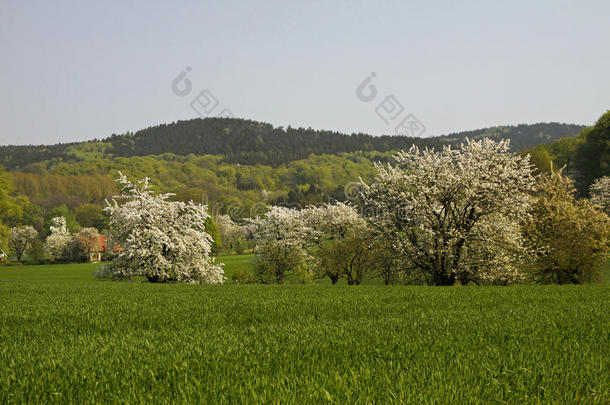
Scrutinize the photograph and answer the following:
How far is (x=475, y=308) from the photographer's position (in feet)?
31.8

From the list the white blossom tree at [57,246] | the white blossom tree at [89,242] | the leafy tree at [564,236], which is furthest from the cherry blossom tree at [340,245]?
the white blossom tree at [57,246]

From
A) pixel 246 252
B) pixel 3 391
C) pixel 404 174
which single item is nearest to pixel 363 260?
pixel 404 174

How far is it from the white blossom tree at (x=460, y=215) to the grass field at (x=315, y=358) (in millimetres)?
17421

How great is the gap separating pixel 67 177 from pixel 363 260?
17623 centimetres

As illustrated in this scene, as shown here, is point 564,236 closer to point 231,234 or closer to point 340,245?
point 340,245

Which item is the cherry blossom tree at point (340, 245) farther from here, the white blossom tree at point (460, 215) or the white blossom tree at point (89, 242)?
the white blossom tree at point (89, 242)

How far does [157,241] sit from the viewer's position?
33438 millimetres

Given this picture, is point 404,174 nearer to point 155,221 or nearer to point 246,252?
point 155,221

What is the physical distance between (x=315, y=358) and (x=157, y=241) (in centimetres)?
3044

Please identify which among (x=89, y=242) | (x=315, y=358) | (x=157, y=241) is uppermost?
(x=157, y=241)

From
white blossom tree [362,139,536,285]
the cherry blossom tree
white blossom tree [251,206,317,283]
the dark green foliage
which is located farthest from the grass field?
the dark green foliage

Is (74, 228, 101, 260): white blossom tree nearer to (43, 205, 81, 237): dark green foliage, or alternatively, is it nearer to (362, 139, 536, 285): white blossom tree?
(43, 205, 81, 237): dark green foliage

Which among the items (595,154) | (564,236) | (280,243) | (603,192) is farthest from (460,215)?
(595,154)

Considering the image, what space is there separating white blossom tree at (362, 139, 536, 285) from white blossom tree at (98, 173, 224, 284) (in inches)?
614
